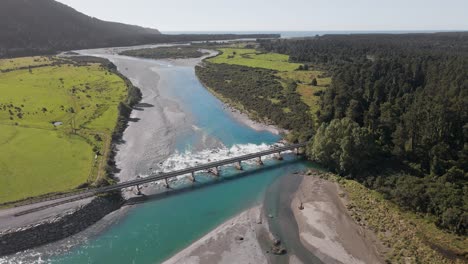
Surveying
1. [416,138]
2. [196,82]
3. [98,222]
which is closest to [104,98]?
[196,82]

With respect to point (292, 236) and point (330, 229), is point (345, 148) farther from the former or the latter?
point (292, 236)

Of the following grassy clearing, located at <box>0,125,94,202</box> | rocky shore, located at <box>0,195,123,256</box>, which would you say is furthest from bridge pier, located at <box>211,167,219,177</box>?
grassy clearing, located at <box>0,125,94,202</box>

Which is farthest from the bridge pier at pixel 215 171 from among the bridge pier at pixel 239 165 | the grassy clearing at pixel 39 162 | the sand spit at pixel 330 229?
the grassy clearing at pixel 39 162

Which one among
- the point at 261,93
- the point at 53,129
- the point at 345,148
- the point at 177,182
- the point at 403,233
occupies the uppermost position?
the point at 345,148

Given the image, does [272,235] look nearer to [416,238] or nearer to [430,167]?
[416,238]

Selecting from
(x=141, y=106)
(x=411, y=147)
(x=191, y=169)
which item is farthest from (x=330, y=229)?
(x=141, y=106)

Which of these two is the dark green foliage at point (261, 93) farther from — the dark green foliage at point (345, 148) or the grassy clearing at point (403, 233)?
the grassy clearing at point (403, 233)

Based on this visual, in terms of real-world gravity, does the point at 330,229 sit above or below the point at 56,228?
below
